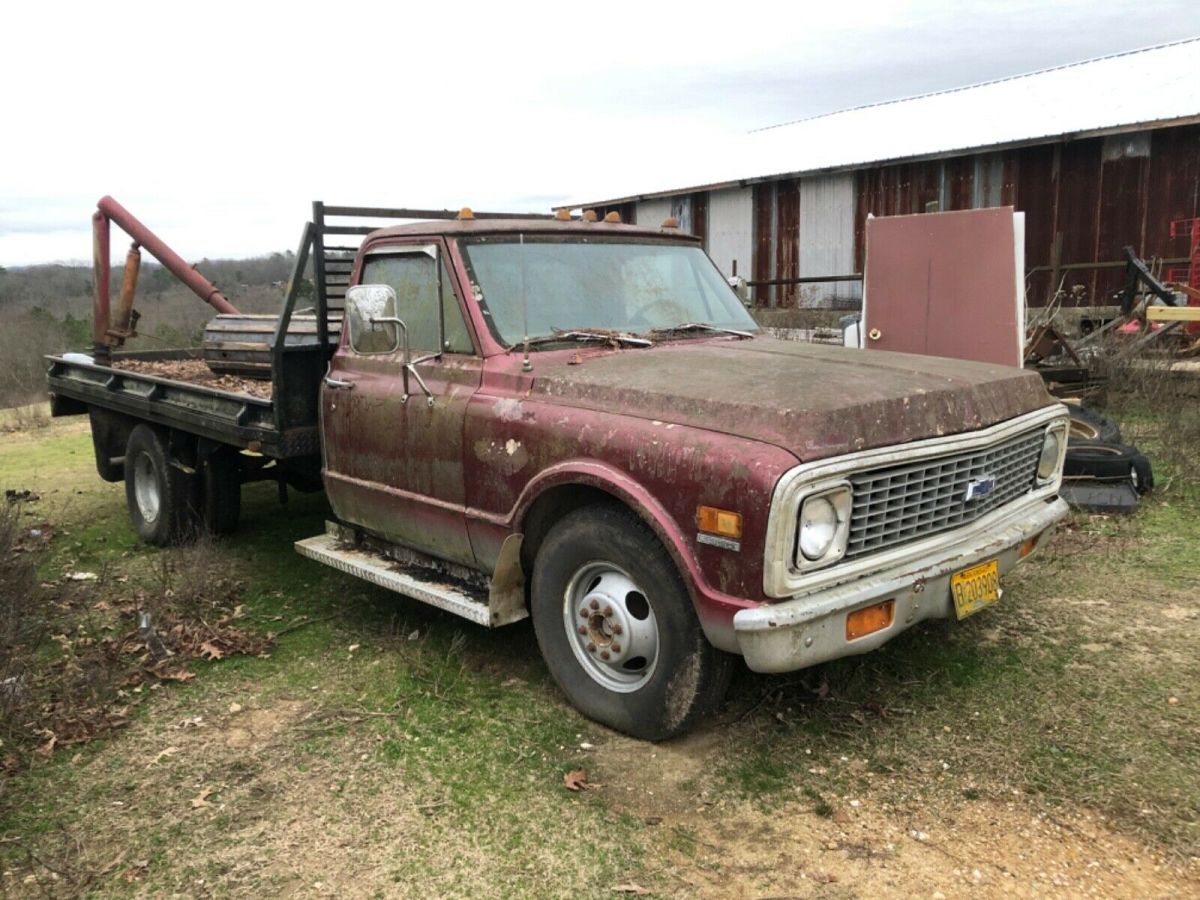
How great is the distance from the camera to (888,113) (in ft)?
71.9

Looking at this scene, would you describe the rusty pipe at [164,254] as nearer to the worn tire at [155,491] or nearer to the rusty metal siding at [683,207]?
the worn tire at [155,491]

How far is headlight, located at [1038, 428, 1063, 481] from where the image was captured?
14.0 ft

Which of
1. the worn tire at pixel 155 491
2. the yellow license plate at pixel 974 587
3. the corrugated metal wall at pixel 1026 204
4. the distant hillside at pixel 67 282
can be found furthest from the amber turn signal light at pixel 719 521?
the distant hillside at pixel 67 282

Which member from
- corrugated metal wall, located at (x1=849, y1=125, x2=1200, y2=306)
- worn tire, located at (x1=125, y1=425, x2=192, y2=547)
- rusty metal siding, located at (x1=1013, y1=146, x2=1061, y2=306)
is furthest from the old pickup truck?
rusty metal siding, located at (x1=1013, y1=146, x2=1061, y2=306)

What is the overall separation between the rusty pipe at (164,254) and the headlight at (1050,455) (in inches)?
248

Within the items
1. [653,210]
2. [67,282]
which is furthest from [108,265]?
[67,282]

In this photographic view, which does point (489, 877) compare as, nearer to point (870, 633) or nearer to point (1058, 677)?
point (870, 633)

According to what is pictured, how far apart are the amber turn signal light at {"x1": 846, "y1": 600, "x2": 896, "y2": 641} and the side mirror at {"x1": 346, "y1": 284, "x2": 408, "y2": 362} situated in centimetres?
238

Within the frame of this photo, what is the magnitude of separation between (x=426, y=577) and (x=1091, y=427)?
17.8ft

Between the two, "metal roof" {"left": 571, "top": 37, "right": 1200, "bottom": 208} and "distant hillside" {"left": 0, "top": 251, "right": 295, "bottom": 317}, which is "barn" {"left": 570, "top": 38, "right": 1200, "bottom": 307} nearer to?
"metal roof" {"left": 571, "top": 37, "right": 1200, "bottom": 208}

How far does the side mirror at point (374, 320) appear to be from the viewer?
4344 mm

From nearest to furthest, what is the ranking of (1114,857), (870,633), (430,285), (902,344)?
(1114,857), (870,633), (430,285), (902,344)

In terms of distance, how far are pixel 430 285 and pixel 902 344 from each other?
15.1ft

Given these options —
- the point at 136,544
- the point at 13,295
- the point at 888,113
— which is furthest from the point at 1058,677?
the point at 13,295
